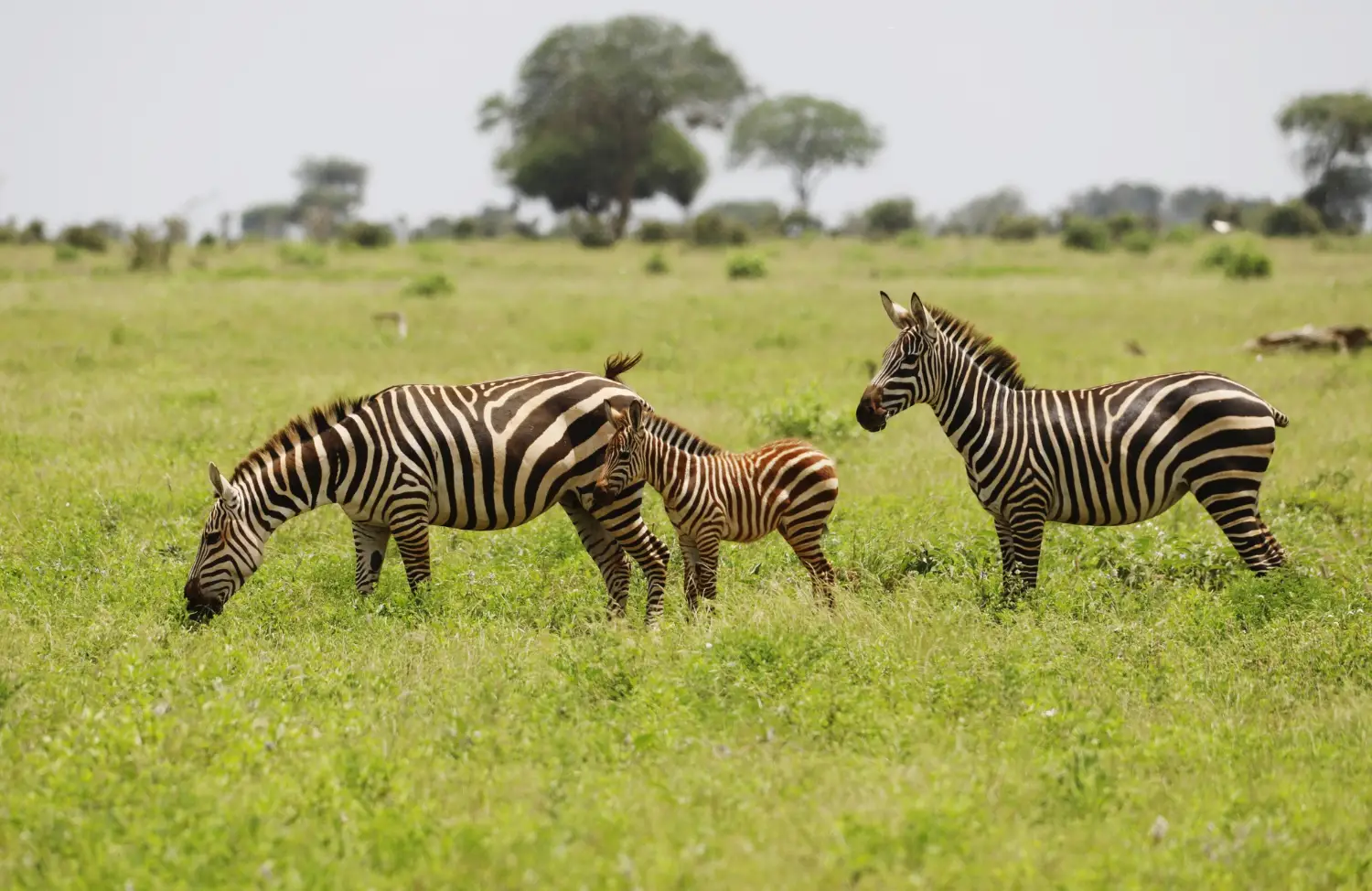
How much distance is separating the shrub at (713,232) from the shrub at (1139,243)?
14467 mm

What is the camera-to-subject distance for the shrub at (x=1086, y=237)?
45.3m

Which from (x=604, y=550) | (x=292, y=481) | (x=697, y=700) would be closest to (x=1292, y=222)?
(x=604, y=550)

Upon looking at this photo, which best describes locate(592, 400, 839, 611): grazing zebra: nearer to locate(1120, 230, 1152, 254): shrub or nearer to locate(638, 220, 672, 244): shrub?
locate(1120, 230, 1152, 254): shrub

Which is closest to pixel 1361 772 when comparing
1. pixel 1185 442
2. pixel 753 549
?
pixel 1185 442

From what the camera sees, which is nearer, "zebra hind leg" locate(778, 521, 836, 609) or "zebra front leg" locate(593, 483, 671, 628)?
"zebra front leg" locate(593, 483, 671, 628)

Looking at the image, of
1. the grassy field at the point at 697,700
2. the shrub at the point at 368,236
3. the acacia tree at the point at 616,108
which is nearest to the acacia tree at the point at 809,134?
the acacia tree at the point at 616,108

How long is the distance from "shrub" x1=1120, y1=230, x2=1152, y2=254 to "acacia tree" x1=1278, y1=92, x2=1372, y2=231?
36.7 meters

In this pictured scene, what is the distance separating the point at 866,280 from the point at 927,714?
89.7 ft

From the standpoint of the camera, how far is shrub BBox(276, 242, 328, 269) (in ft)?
124

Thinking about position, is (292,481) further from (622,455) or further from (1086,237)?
(1086,237)

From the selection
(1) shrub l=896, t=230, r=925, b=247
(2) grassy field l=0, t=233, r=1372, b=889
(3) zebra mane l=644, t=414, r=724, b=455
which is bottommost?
(2) grassy field l=0, t=233, r=1372, b=889

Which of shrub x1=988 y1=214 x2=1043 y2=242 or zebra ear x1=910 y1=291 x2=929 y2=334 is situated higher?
shrub x1=988 y1=214 x2=1043 y2=242

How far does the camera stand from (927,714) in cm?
644

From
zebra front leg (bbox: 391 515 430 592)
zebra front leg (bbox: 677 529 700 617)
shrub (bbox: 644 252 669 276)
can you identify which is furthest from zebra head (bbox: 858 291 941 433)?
shrub (bbox: 644 252 669 276)
